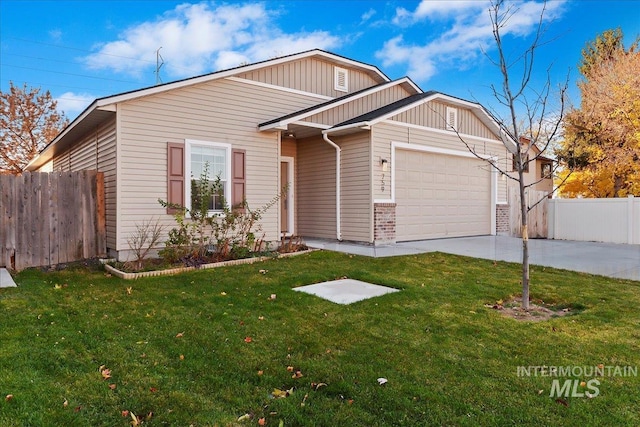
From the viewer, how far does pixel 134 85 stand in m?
31.7

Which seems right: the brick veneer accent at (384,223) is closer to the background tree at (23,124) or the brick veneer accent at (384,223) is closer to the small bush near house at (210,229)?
the small bush near house at (210,229)

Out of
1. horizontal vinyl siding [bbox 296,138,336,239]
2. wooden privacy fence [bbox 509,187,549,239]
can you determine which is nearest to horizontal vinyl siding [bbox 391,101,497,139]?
horizontal vinyl siding [bbox 296,138,336,239]

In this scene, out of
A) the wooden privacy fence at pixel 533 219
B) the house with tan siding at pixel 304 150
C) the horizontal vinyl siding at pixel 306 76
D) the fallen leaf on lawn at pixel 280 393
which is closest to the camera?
the fallen leaf on lawn at pixel 280 393

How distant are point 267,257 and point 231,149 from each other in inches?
107

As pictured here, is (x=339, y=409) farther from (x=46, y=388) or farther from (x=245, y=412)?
(x=46, y=388)

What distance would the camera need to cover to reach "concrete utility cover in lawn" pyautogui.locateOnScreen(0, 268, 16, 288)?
6.23 metres

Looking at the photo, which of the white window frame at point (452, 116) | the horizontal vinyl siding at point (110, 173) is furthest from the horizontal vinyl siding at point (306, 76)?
the horizontal vinyl siding at point (110, 173)

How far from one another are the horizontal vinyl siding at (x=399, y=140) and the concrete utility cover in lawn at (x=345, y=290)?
4273 millimetres

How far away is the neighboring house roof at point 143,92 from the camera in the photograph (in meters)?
8.09

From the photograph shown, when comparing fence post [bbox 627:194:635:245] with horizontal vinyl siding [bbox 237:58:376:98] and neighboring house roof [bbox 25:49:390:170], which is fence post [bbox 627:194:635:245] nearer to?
neighboring house roof [bbox 25:49:390:170]

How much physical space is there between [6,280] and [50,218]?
1884mm

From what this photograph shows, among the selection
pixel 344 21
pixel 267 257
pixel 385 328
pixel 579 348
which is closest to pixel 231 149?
pixel 267 257

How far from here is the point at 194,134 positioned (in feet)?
30.0

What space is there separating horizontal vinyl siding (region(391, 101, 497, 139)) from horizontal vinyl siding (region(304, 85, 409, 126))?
1.33m
